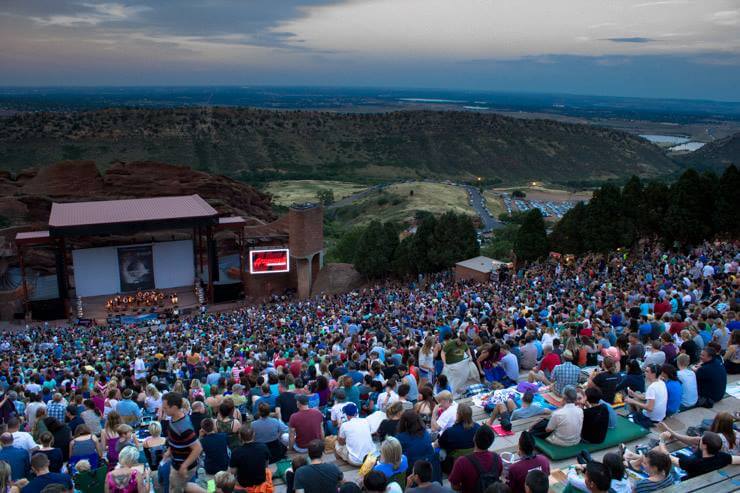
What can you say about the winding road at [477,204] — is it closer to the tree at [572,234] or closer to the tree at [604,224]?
the tree at [572,234]

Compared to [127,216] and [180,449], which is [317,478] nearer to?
[180,449]

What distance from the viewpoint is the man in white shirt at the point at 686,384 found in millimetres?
8719

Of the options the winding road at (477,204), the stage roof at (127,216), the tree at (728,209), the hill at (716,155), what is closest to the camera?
the tree at (728,209)

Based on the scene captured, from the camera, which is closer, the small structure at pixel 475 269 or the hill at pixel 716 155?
the small structure at pixel 475 269

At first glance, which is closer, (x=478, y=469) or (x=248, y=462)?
(x=478, y=469)

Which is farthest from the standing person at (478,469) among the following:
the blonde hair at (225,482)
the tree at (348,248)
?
the tree at (348,248)

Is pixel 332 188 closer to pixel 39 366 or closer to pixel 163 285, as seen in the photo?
pixel 163 285

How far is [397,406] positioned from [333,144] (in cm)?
12366

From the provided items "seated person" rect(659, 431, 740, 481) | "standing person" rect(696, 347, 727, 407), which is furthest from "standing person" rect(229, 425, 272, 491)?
"standing person" rect(696, 347, 727, 407)

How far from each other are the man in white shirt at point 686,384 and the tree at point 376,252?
3395 cm

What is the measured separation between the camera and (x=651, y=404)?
27.2 feet

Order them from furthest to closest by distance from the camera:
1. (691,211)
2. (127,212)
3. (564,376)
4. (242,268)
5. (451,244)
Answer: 1. (242,268)
2. (451,244)
3. (127,212)
4. (691,211)
5. (564,376)

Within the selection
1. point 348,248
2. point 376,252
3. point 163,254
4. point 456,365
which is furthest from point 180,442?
point 348,248

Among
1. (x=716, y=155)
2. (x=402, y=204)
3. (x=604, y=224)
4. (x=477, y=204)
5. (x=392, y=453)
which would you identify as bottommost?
(x=477, y=204)
